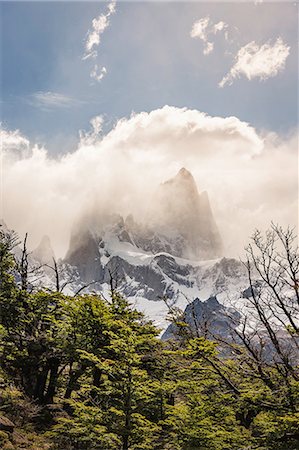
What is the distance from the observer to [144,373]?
13.5m

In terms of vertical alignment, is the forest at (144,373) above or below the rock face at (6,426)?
above

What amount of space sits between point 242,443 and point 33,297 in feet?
41.9

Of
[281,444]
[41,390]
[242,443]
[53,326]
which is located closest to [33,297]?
[53,326]

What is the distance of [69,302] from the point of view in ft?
58.0

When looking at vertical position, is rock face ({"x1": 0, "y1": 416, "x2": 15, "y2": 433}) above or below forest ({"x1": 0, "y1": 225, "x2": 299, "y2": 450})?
below

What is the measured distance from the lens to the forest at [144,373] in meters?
11.6

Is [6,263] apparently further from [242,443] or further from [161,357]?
[242,443]

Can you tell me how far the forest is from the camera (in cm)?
1165

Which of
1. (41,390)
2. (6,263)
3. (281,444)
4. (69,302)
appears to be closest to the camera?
(281,444)

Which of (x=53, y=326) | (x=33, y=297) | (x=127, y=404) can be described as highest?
(x=33, y=297)

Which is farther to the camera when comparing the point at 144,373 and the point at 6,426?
the point at 6,426

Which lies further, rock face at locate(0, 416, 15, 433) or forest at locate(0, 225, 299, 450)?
rock face at locate(0, 416, 15, 433)

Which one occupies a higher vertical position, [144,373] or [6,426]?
[144,373]

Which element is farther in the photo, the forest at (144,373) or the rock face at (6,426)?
the rock face at (6,426)
